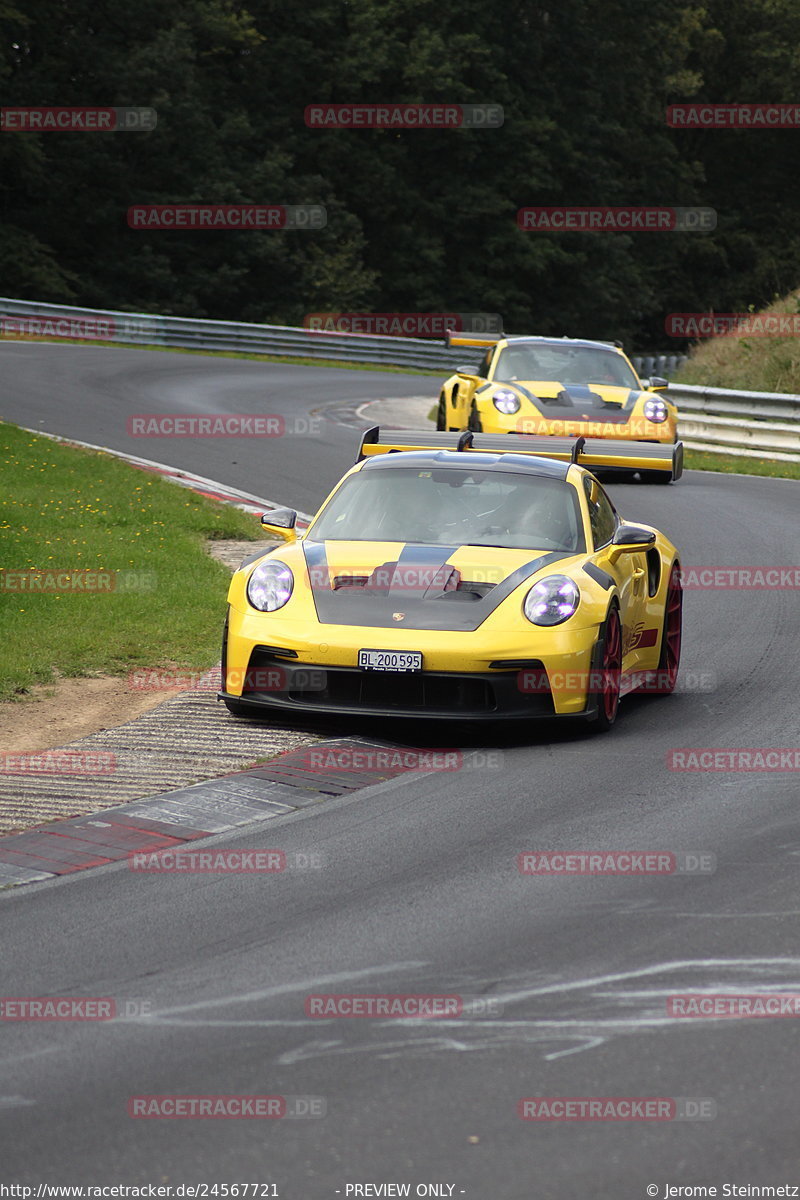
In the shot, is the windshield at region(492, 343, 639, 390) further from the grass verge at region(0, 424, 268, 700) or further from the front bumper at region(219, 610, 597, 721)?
the front bumper at region(219, 610, 597, 721)

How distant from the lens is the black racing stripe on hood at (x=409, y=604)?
8.84m

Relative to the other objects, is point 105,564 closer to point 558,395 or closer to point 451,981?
point 558,395

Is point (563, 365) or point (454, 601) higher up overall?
point (563, 365)

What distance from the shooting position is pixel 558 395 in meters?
19.5

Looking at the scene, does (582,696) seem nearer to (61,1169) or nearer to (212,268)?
(61,1169)

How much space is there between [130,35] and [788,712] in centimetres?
4371

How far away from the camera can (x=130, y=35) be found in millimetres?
49094

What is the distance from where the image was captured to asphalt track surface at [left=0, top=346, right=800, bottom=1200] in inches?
166

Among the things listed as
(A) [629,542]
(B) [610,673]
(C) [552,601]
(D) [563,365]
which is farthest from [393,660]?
(D) [563,365]

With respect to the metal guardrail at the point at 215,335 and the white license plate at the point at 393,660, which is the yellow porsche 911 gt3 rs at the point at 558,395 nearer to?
the white license plate at the point at 393,660

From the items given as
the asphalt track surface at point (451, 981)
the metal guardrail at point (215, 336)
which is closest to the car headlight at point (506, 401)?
the asphalt track surface at point (451, 981)

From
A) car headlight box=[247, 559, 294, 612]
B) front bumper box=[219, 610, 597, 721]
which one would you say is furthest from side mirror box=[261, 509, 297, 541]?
front bumper box=[219, 610, 597, 721]

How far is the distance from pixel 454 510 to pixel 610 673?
1.44 meters

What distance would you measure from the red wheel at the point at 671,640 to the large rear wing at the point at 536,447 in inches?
41.6
